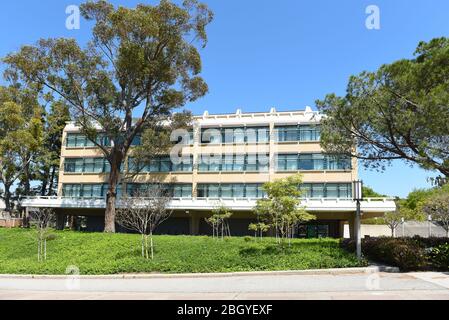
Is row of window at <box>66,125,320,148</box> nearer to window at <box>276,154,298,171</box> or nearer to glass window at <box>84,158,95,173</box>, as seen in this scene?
window at <box>276,154,298,171</box>

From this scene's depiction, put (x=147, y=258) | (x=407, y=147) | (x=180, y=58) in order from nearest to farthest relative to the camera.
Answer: (x=407, y=147) → (x=147, y=258) → (x=180, y=58)

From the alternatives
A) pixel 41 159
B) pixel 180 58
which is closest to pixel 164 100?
pixel 180 58

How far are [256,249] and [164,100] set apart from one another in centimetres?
1846

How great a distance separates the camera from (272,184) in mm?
20031

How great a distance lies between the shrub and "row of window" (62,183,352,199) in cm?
2010

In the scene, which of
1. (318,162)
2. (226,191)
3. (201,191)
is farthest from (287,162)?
(201,191)

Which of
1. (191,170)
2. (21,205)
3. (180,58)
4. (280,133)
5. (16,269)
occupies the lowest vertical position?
(16,269)

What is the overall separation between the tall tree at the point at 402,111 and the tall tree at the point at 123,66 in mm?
16909

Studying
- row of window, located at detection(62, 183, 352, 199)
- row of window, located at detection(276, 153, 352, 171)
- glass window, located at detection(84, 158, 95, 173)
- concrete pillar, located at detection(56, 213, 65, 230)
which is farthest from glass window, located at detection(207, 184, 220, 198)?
concrete pillar, located at detection(56, 213, 65, 230)

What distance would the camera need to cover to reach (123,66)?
3209 cm

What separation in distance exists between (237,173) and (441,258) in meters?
28.3

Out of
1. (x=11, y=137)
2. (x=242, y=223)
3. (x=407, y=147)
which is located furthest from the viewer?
(x=242, y=223)

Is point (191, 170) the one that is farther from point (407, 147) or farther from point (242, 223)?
point (407, 147)

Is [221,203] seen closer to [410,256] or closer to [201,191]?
[201,191]
